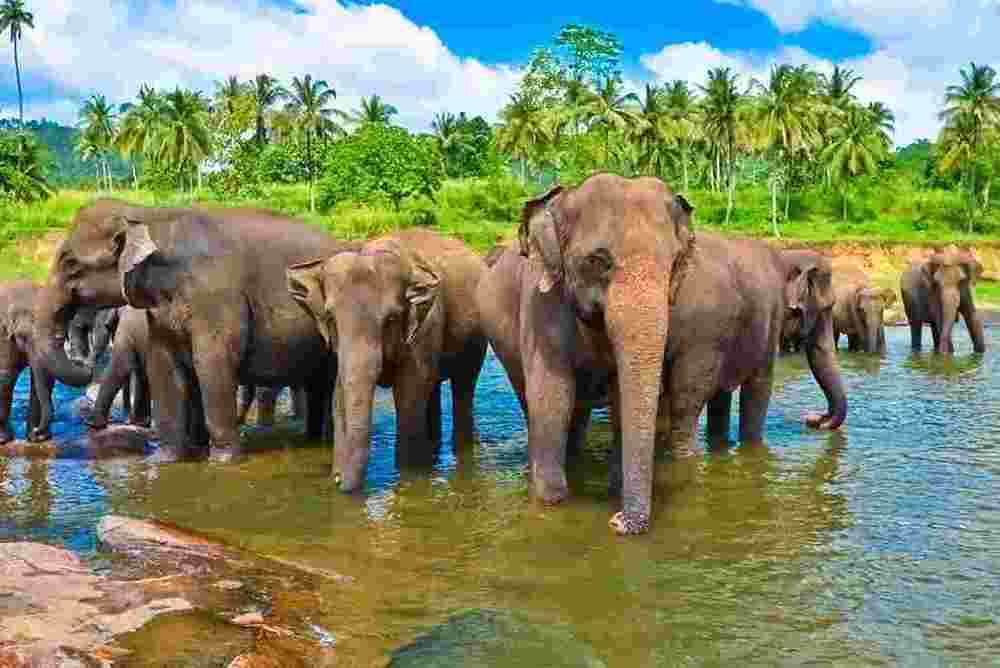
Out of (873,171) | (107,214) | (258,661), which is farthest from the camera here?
(873,171)

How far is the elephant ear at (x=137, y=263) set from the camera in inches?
390

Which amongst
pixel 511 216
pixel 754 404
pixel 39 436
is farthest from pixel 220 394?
pixel 511 216

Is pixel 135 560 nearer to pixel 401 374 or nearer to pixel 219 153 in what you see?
pixel 401 374

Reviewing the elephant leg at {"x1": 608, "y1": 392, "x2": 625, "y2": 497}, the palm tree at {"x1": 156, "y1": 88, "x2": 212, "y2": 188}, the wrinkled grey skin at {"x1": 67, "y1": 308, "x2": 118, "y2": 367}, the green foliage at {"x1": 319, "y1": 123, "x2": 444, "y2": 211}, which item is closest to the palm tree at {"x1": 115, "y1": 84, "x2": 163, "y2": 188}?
the palm tree at {"x1": 156, "y1": 88, "x2": 212, "y2": 188}

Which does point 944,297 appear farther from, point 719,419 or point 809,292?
point 719,419

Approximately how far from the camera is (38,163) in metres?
61.9

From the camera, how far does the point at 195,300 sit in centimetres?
1016

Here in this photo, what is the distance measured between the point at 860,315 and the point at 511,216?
43.8m

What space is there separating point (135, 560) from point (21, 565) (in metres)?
0.83

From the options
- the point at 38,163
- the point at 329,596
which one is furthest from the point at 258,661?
the point at 38,163

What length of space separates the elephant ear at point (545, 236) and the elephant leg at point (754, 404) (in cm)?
377

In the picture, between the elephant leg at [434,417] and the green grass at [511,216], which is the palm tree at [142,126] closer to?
the green grass at [511,216]

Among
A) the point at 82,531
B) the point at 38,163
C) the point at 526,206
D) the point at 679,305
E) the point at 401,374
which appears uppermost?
the point at 38,163

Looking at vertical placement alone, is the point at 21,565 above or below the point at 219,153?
below
